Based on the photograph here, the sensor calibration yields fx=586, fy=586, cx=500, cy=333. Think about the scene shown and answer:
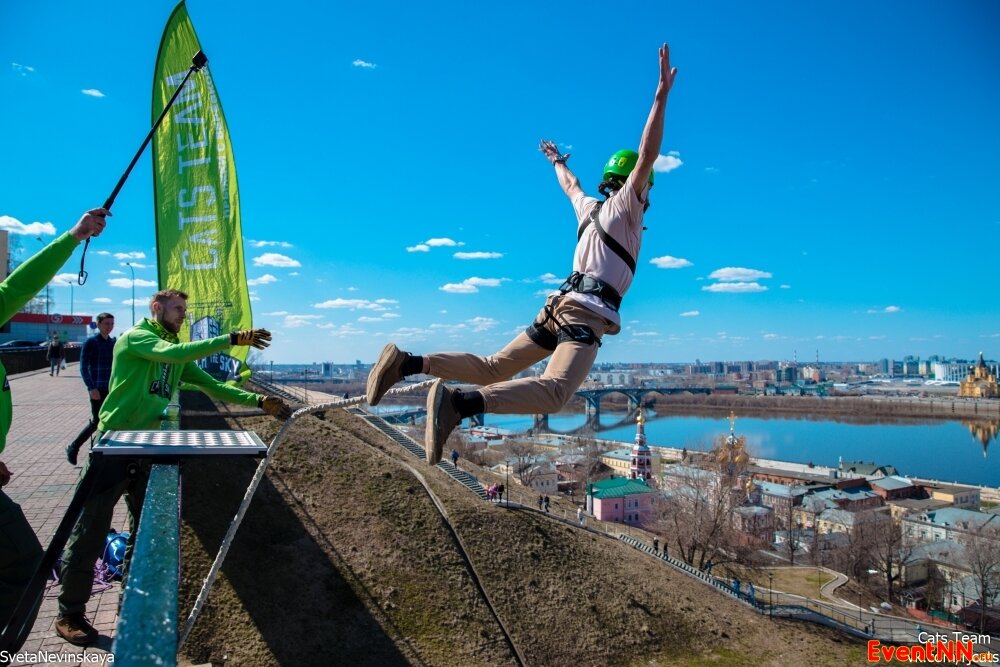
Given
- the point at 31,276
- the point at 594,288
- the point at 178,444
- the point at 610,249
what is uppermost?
the point at 610,249

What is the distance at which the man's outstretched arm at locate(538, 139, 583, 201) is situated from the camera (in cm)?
411

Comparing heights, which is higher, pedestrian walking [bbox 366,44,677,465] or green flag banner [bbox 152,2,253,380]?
green flag banner [bbox 152,2,253,380]

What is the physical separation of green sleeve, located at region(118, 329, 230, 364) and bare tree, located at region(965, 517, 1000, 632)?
37.7 m

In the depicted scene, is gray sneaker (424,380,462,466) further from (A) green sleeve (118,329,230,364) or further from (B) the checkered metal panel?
(A) green sleeve (118,329,230,364)

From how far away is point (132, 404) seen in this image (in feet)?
11.1

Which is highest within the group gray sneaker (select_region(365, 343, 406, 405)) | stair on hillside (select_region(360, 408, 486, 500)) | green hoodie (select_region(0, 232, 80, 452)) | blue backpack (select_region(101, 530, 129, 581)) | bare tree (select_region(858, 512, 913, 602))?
green hoodie (select_region(0, 232, 80, 452))

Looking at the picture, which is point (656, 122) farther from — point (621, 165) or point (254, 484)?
point (254, 484)

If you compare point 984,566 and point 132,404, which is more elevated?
point 132,404

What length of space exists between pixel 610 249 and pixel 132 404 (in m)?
2.91

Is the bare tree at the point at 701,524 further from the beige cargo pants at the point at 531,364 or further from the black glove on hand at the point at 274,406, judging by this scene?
the black glove on hand at the point at 274,406

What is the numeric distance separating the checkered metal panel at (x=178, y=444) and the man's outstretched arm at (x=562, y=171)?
8.57ft

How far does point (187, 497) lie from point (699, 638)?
459 inches

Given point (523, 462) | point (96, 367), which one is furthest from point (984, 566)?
point (96, 367)

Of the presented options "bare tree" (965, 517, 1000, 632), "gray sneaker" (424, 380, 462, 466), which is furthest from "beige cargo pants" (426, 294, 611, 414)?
"bare tree" (965, 517, 1000, 632)
